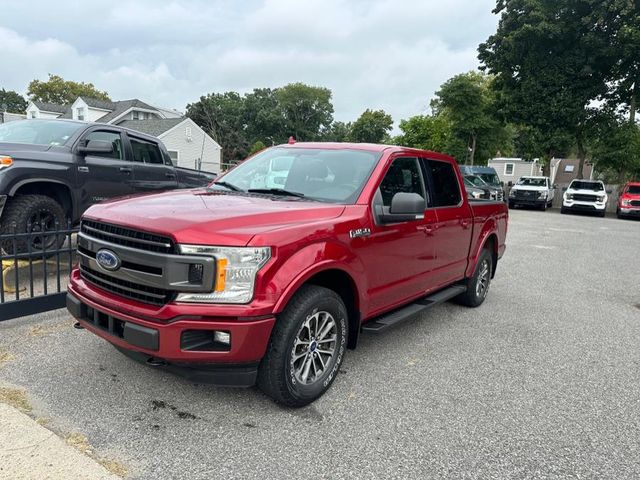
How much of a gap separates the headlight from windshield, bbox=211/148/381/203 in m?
1.16

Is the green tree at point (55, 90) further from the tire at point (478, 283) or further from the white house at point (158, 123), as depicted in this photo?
the tire at point (478, 283)

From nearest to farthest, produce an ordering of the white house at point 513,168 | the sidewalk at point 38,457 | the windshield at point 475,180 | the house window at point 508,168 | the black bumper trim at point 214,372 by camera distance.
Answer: the sidewalk at point 38,457, the black bumper trim at point 214,372, the windshield at point 475,180, the white house at point 513,168, the house window at point 508,168

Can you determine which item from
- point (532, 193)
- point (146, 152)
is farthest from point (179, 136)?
point (146, 152)

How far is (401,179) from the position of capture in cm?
427

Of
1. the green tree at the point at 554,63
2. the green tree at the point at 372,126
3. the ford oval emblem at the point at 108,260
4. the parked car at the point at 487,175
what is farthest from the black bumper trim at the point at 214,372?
the green tree at the point at 372,126

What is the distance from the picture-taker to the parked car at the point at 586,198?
22.7 m

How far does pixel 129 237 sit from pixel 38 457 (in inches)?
50.0

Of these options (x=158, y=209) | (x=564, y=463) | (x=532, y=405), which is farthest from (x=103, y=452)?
(x=532, y=405)

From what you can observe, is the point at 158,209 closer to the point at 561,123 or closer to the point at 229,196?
the point at 229,196

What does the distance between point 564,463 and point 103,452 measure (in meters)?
2.63

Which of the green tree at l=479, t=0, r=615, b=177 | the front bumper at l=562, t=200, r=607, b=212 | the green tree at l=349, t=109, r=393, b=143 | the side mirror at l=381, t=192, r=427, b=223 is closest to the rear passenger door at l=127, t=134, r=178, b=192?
the side mirror at l=381, t=192, r=427, b=223

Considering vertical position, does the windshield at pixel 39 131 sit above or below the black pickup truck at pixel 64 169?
above

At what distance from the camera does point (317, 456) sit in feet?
8.91

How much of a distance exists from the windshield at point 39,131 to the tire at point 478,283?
553 cm
